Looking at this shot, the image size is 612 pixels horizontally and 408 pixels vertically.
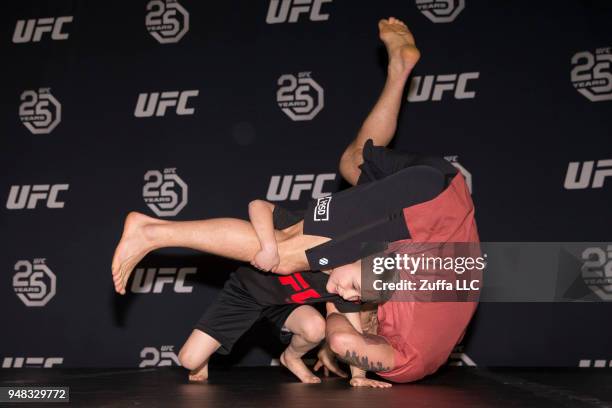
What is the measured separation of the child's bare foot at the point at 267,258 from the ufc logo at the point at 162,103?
1.51 meters

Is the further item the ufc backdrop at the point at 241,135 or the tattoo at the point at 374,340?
the ufc backdrop at the point at 241,135

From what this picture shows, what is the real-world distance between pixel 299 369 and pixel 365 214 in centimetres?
79

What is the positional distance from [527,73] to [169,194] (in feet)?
6.53

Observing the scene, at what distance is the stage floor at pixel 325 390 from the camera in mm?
1694

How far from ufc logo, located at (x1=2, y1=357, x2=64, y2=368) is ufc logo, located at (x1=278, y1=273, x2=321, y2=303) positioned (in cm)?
158

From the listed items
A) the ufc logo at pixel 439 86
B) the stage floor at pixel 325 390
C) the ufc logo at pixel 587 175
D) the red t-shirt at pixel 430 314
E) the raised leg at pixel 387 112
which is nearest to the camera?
the stage floor at pixel 325 390

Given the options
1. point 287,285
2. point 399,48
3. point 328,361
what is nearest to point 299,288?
point 287,285

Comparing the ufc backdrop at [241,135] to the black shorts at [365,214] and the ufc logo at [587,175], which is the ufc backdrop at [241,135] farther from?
the black shorts at [365,214]

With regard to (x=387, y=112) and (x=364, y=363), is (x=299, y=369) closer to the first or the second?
(x=364, y=363)

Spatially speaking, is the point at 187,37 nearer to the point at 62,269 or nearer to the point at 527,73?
the point at 62,269

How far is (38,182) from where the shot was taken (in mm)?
3436

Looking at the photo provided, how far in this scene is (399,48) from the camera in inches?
104

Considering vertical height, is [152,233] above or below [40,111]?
below

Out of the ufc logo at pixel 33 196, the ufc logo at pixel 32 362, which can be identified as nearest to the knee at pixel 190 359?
the ufc logo at pixel 32 362
